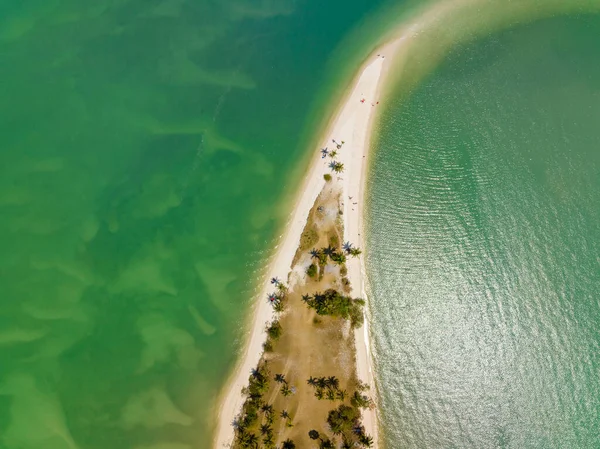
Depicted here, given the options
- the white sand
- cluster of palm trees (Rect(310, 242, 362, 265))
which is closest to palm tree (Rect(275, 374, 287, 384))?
the white sand

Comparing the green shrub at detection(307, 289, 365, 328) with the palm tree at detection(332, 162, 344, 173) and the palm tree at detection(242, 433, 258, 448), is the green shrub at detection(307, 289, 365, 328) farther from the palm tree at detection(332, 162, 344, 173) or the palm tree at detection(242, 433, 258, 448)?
the palm tree at detection(242, 433, 258, 448)

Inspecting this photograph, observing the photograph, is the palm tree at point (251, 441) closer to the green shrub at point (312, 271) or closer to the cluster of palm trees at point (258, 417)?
the cluster of palm trees at point (258, 417)

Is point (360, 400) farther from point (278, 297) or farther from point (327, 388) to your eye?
point (278, 297)

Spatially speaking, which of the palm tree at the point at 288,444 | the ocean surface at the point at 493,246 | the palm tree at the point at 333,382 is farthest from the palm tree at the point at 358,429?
the palm tree at the point at 288,444

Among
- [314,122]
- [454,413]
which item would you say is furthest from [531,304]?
[314,122]

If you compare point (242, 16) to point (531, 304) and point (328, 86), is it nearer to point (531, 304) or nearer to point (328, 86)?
point (328, 86)
